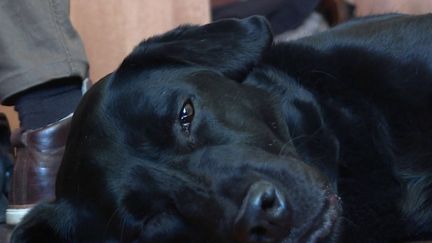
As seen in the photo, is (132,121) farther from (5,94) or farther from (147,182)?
(5,94)

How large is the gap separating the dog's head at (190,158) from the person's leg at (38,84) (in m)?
0.53

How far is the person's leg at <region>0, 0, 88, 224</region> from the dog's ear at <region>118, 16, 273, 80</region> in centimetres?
56

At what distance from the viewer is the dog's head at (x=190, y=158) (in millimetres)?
995

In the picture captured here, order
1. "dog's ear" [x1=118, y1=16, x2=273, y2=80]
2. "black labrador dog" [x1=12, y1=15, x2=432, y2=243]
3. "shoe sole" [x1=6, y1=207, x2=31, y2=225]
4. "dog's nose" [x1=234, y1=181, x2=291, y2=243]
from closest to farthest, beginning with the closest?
"dog's nose" [x1=234, y1=181, x2=291, y2=243] < "black labrador dog" [x1=12, y1=15, x2=432, y2=243] < "dog's ear" [x1=118, y1=16, x2=273, y2=80] < "shoe sole" [x1=6, y1=207, x2=31, y2=225]

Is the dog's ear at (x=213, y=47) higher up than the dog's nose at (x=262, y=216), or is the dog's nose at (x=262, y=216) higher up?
the dog's ear at (x=213, y=47)

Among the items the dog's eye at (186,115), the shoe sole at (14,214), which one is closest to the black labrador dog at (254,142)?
the dog's eye at (186,115)

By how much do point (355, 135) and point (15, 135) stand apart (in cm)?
95

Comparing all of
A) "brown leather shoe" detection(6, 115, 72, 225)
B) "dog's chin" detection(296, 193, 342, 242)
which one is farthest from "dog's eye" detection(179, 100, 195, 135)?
"brown leather shoe" detection(6, 115, 72, 225)

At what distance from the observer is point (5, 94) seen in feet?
5.87

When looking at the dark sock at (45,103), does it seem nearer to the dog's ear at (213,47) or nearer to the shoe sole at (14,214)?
the shoe sole at (14,214)

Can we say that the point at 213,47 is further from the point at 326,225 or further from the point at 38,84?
the point at 38,84

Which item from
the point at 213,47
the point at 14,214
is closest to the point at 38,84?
the point at 14,214

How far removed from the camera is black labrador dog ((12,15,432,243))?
1.03m

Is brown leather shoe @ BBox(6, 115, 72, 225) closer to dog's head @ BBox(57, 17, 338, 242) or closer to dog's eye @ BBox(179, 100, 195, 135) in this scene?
dog's head @ BBox(57, 17, 338, 242)
